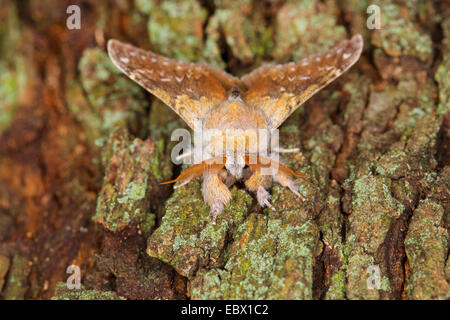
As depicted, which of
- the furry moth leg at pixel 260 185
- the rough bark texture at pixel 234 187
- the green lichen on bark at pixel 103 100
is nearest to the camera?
the rough bark texture at pixel 234 187

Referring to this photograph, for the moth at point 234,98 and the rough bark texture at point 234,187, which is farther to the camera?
the moth at point 234,98

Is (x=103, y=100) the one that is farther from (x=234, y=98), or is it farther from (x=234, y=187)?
(x=234, y=187)

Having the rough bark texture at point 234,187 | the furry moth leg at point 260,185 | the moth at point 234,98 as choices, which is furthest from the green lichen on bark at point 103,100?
the furry moth leg at point 260,185

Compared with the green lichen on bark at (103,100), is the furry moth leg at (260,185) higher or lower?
lower

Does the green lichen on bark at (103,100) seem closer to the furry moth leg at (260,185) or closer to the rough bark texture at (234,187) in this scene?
the rough bark texture at (234,187)

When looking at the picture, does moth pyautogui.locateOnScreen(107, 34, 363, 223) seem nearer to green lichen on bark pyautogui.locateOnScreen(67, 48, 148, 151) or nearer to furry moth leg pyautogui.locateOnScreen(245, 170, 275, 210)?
furry moth leg pyautogui.locateOnScreen(245, 170, 275, 210)

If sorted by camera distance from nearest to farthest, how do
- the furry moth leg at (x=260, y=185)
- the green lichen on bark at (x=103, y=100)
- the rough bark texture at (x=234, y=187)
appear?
the rough bark texture at (x=234, y=187) → the furry moth leg at (x=260, y=185) → the green lichen on bark at (x=103, y=100)

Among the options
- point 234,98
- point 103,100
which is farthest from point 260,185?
point 103,100
